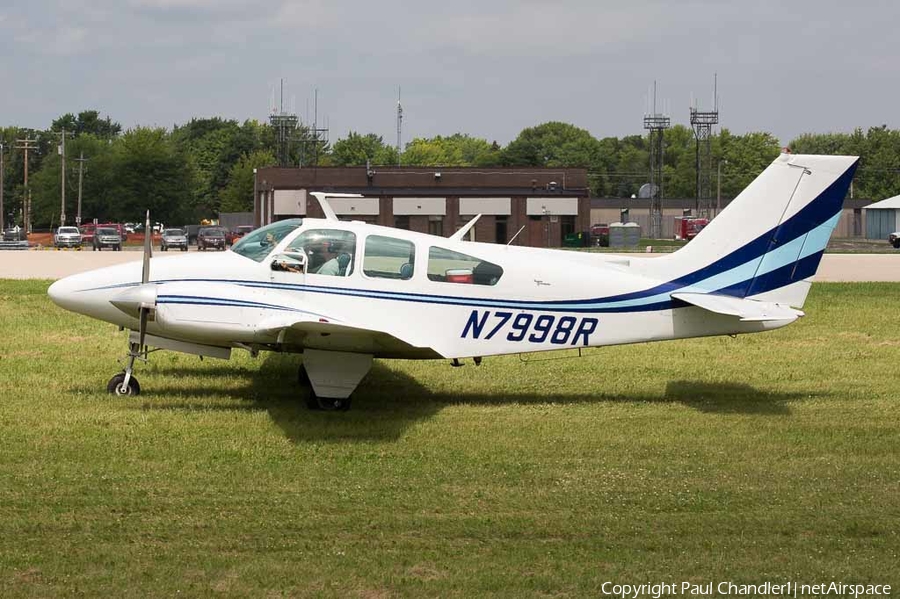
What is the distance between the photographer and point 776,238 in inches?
479

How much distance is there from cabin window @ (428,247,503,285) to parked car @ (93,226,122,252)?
54918mm

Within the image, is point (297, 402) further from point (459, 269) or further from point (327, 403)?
point (459, 269)

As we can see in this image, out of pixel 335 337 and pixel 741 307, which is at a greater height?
pixel 741 307

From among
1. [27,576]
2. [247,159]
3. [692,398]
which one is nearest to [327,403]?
[692,398]

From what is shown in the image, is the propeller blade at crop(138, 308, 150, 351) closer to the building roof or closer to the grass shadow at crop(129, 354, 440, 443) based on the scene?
the grass shadow at crop(129, 354, 440, 443)

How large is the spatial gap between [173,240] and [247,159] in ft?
216

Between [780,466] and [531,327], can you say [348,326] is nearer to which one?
[531,327]

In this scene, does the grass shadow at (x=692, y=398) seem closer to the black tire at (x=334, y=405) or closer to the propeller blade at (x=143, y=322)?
the black tire at (x=334, y=405)

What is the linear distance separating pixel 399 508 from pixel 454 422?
323 cm

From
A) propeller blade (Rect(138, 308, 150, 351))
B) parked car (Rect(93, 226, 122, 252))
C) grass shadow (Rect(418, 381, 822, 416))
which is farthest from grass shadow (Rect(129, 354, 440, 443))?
parked car (Rect(93, 226, 122, 252))

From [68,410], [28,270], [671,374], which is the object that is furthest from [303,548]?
A: [28,270]

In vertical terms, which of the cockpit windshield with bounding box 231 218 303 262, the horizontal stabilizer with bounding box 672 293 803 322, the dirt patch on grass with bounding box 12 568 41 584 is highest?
the cockpit windshield with bounding box 231 218 303 262

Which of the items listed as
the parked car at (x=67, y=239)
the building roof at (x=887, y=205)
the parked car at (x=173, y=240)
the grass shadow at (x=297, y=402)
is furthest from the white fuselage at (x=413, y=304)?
the building roof at (x=887, y=205)

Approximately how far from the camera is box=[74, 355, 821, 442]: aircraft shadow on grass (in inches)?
439
